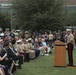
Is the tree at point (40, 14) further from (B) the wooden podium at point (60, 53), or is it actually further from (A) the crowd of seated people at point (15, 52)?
(B) the wooden podium at point (60, 53)

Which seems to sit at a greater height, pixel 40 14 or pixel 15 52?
pixel 40 14

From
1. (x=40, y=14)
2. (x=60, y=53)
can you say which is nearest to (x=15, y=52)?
(x=60, y=53)

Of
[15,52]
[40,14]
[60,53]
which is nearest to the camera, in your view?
[60,53]

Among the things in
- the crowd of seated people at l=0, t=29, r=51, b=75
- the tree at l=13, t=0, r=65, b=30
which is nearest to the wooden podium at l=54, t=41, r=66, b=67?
the crowd of seated people at l=0, t=29, r=51, b=75

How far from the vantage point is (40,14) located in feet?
112

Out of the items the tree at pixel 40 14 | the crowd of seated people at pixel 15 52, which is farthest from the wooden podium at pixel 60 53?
the tree at pixel 40 14

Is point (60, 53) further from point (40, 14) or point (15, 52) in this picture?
point (40, 14)

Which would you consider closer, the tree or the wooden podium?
the wooden podium

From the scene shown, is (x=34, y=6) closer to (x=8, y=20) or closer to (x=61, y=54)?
(x=61, y=54)

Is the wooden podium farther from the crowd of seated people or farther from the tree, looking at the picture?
the tree

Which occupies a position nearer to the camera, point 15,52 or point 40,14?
point 15,52

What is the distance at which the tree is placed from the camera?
3434 centimetres

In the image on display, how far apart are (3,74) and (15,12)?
26852 mm

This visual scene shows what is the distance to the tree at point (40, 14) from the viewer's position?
34344 millimetres
